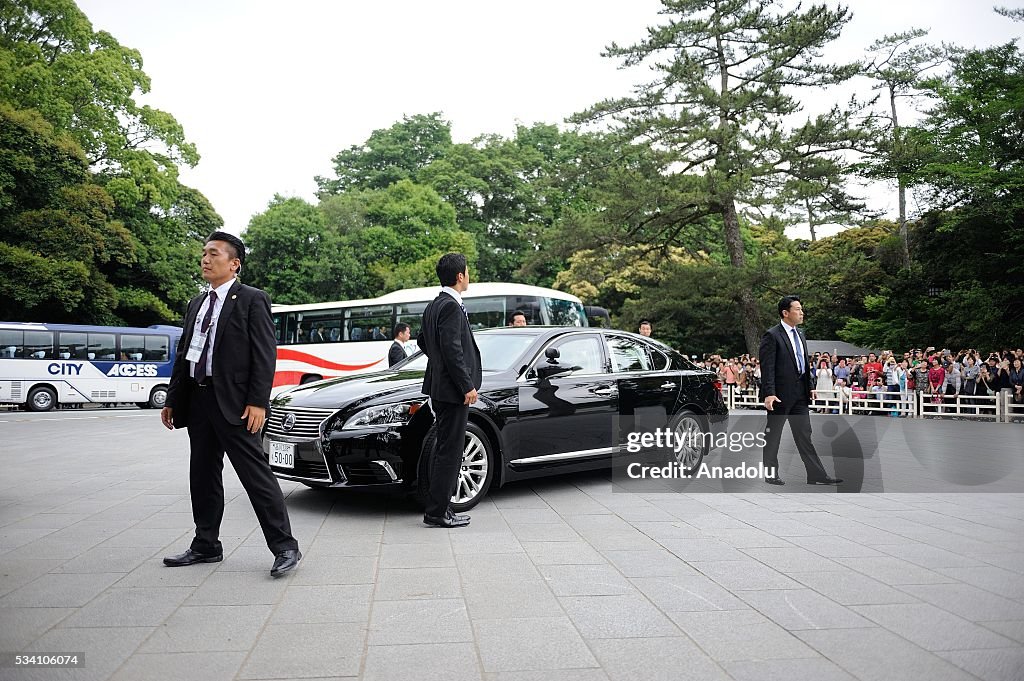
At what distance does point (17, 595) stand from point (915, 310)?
31393 millimetres

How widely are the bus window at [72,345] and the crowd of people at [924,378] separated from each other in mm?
20530

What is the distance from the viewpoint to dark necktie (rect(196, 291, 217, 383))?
462 centimetres

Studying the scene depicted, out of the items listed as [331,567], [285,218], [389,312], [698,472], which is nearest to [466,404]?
[331,567]

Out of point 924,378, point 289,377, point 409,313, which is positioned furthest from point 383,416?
point 289,377

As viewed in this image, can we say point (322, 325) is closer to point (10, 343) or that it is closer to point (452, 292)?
point (10, 343)

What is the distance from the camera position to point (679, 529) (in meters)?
5.91

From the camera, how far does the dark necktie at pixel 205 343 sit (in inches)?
182

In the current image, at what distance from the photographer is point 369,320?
78.5 feet

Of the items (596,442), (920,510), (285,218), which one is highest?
(285,218)

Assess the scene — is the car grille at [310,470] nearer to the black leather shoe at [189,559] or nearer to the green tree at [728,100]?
the black leather shoe at [189,559]

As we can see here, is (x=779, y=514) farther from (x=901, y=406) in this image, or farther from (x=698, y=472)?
(x=901, y=406)

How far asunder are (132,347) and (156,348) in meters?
0.85

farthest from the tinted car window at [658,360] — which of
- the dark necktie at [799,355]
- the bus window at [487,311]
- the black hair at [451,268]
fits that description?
the bus window at [487,311]

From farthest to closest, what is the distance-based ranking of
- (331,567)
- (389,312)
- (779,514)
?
(389,312), (779,514), (331,567)
